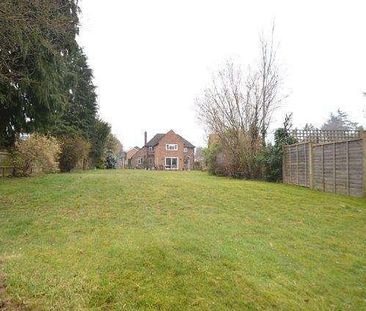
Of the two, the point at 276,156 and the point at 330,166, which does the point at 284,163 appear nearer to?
the point at 276,156

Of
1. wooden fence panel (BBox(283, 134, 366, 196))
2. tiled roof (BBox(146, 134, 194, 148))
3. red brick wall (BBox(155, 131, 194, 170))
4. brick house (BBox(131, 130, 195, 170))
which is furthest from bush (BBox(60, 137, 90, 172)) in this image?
tiled roof (BBox(146, 134, 194, 148))

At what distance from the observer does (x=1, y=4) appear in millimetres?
7348

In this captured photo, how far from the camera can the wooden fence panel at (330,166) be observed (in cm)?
1242

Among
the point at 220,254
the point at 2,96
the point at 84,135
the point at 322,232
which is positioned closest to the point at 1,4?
the point at 2,96

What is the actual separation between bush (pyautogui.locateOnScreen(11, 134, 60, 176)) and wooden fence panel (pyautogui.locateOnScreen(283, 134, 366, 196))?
13.8m

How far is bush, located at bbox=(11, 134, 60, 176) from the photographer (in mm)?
19312

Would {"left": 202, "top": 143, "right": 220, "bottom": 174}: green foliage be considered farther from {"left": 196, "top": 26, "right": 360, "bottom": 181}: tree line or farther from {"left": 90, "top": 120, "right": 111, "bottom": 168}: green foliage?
{"left": 90, "top": 120, "right": 111, "bottom": 168}: green foliage

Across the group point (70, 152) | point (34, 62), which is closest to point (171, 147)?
point (70, 152)

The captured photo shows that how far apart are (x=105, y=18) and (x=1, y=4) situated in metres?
5.29

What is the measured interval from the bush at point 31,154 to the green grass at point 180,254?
8711 millimetres

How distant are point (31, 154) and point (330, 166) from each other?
50.6ft

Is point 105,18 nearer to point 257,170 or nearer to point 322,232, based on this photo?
point 322,232

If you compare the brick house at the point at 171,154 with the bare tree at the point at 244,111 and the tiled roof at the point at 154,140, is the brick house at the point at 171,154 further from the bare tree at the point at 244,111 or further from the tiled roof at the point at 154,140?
the bare tree at the point at 244,111

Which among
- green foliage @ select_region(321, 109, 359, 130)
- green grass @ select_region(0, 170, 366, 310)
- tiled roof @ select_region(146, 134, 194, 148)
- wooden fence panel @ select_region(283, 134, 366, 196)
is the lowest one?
green grass @ select_region(0, 170, 366, 310)
